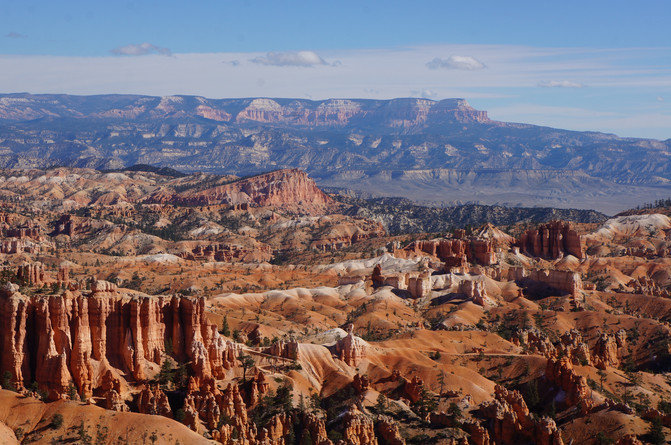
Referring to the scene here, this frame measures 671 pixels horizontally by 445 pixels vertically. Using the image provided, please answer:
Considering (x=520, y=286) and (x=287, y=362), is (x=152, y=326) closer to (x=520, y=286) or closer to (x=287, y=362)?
(x=287, y=362)

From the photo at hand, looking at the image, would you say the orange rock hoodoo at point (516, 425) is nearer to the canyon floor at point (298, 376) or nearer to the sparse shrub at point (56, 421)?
the canyon floor at point (298, 376)

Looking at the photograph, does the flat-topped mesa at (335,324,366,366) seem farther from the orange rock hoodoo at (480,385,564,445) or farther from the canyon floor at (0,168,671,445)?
the orange rock hoodoo at (480,385,564,445)

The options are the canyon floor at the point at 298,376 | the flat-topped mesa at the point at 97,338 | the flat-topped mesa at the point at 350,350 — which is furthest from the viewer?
the flat-topped mesa at the point at 350,350

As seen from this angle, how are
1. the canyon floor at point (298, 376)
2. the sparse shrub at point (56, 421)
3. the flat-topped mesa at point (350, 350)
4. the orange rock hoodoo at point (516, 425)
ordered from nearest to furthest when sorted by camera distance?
the sparse shrub at point (56, 421) → the canyon floor at point (298, 376) → the orange rock hoodoo at point (516, 425) → the flat-topped mesa at point (350, 350)

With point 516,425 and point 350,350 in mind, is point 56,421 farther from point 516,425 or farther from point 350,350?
point 516,425

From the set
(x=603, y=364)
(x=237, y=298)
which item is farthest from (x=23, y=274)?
(x=603, y=364)

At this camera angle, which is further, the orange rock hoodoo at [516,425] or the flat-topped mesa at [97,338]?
the orange rock hoodoo at [516,425]

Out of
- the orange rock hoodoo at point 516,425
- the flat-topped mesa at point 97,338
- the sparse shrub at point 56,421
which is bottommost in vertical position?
the orange rock hoodoo at point 516,425

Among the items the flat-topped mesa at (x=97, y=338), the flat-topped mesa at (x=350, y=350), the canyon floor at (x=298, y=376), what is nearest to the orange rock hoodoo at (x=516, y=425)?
the canyon floor at (x=298, y=376)

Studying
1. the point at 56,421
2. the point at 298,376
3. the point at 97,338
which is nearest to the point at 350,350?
the point at 298,376
